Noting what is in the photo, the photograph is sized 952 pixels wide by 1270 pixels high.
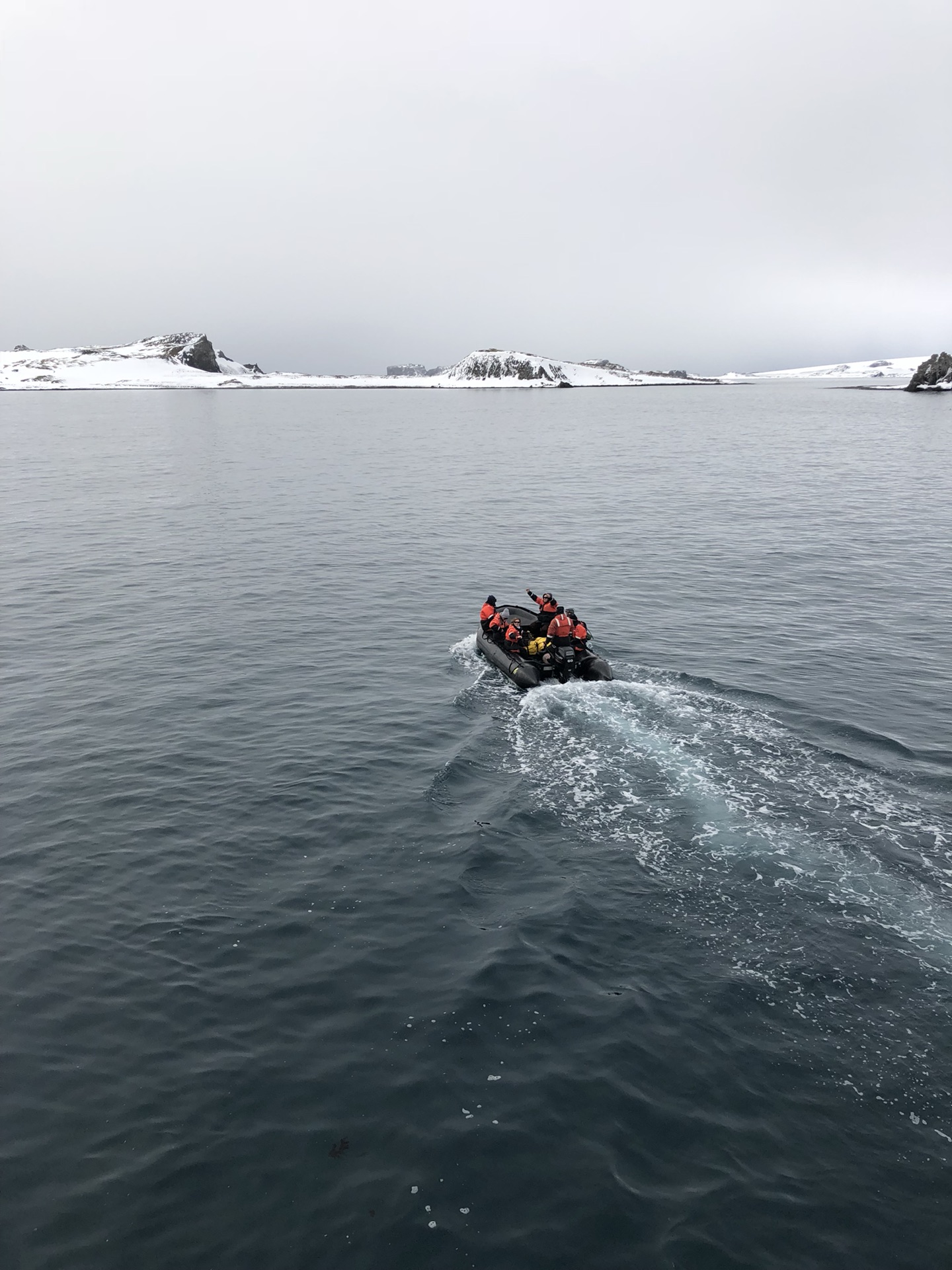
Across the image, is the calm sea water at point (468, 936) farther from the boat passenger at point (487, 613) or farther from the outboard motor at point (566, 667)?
the boat passenger at point (487, 613)

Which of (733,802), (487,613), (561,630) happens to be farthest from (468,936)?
(487,613)

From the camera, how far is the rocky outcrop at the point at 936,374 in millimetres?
177125

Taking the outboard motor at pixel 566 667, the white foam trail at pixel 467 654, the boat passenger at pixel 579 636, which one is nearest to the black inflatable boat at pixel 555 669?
the outboard motor at pixel 566 667

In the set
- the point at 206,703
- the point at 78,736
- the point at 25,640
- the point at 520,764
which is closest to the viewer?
the point at 520,764

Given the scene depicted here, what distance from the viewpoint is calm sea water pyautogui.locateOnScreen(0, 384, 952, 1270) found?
9086mm

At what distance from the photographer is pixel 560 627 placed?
2398 cm

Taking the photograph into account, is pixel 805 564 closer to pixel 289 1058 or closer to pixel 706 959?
pixel 706 959

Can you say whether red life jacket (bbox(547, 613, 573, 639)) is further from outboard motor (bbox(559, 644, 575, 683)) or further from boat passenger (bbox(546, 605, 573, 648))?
outboard motor (bbox(559, 644, 575, 683))

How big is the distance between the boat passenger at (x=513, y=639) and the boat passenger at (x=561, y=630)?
127cm

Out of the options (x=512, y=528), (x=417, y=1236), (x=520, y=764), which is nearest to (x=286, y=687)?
(x=520, y=764)

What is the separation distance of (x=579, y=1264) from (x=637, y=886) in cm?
666

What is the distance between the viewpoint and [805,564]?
3866 centimetres

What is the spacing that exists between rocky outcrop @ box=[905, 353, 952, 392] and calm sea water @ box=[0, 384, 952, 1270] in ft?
585

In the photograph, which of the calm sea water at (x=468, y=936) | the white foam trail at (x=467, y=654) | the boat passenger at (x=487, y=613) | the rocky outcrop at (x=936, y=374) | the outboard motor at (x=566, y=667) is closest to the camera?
the calm sea water at (x=468, y=936)
